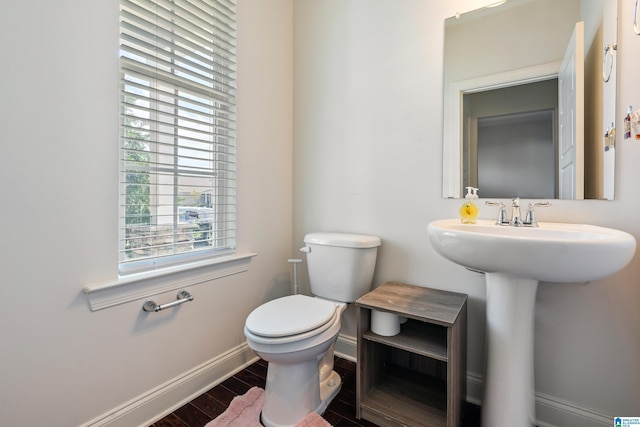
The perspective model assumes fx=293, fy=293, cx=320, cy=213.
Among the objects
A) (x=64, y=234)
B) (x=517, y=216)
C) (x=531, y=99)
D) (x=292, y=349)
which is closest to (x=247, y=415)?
(x=292, y=349)

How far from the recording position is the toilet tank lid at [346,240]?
156cm

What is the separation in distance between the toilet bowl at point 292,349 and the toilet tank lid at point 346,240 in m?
0.33

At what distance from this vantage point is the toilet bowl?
1.16 metres

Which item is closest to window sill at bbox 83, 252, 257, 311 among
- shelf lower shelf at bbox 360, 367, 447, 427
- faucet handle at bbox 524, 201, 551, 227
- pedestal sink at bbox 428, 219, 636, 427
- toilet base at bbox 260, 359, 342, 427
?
toilet base at bbox 260, 359, 342, 427

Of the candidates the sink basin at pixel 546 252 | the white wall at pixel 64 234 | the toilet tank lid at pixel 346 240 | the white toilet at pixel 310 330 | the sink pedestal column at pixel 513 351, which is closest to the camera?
the sink basin at pixel 546 252

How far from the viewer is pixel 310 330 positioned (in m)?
1.19

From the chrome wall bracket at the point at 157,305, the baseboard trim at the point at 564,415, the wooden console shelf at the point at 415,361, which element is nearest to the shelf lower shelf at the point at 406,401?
the wooden console shelf at the point at 415,361

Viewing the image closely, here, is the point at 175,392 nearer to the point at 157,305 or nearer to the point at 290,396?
the point at 157,305

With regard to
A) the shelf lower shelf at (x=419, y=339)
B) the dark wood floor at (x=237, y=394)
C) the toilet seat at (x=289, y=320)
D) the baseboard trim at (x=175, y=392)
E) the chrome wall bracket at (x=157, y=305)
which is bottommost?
the dark wood floor at (x=237, y=394)

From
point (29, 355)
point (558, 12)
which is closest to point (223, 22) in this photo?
point (558, 12)

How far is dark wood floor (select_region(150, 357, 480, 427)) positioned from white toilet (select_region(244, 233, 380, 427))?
60 mm

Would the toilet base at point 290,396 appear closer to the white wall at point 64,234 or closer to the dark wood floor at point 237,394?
the dark wood floor at point 237,394

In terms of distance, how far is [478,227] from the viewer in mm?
1211

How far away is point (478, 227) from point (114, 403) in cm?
Result: 166
